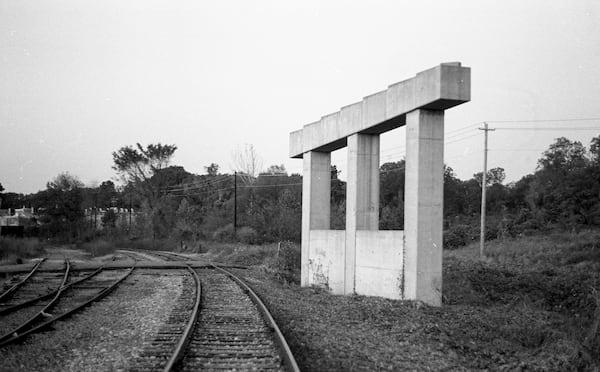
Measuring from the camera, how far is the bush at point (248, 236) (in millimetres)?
47594

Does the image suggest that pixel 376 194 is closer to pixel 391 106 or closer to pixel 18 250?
pixel 391 106

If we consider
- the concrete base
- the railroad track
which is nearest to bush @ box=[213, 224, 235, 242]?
the concrete base

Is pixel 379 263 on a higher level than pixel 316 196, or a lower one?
lower

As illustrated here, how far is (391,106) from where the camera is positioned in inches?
606

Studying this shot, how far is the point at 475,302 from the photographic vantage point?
50.1 feet

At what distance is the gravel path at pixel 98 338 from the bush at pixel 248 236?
102 feet

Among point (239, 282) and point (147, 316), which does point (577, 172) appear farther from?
point (147, 316)

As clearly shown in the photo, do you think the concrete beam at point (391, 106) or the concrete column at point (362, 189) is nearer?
the concrete beam at point (391, 106)

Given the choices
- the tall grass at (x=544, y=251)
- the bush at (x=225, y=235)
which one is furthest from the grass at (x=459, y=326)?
the bush at (x=225, y=235)

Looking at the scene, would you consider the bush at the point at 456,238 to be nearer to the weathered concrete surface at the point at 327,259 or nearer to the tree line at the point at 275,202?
the tree line at the point at 275,202

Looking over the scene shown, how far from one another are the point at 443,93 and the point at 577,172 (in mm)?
40378

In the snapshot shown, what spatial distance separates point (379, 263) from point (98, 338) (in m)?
7.94

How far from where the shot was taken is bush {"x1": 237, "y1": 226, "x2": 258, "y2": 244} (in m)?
47.6

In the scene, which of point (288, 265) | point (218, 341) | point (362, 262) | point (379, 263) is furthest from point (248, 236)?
point (218, 341)
